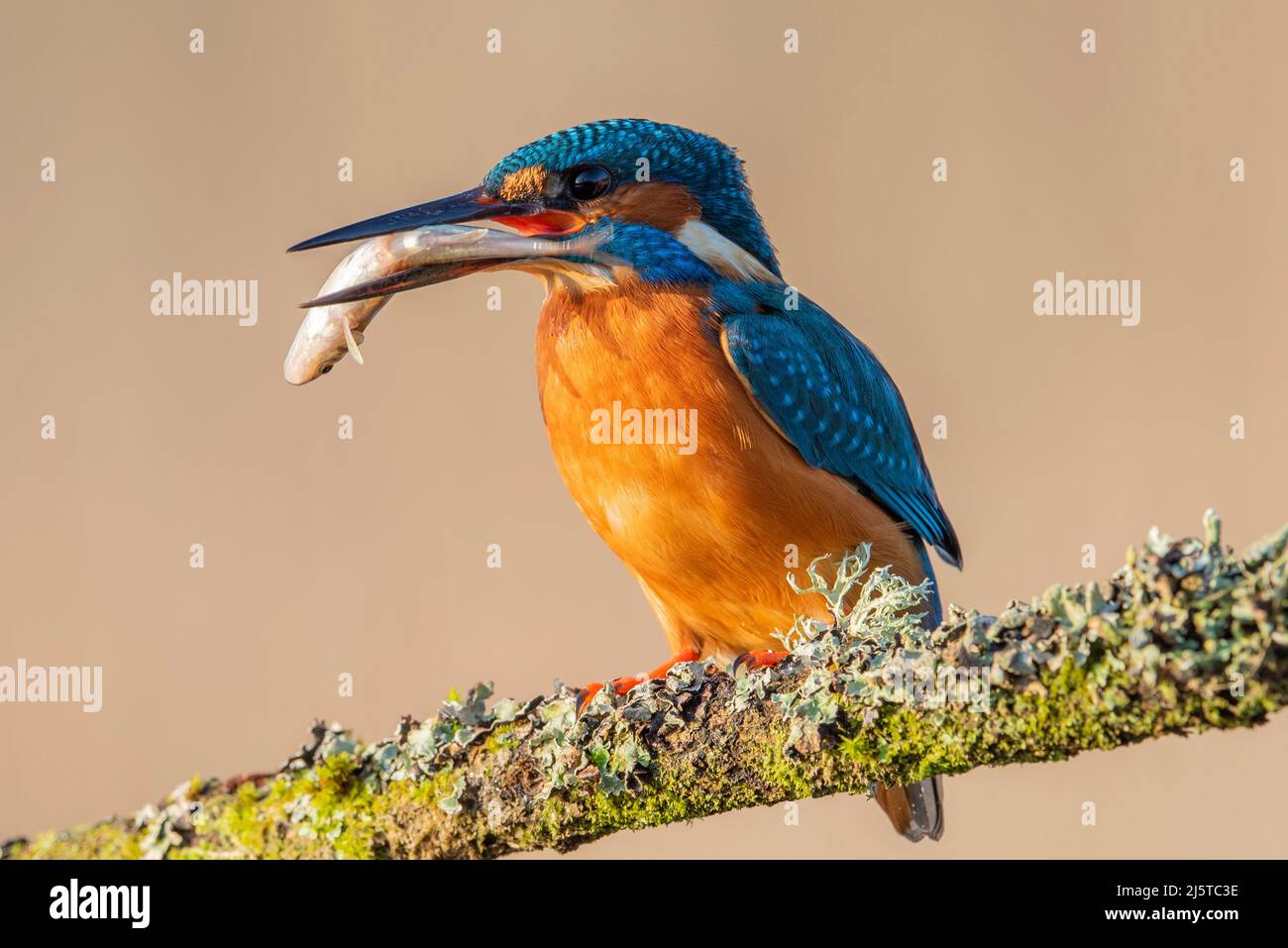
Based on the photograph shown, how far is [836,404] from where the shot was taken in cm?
218

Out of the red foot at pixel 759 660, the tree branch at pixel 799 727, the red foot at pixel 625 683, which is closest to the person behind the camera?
the tree branch at pixel 799 727

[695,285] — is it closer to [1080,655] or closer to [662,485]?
[662,485]

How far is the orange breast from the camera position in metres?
2.02

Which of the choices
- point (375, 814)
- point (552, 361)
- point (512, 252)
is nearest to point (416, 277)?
point (512, 252)

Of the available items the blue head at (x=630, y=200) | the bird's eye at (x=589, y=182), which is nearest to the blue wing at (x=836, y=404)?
the blue head at (x=630, y=200)

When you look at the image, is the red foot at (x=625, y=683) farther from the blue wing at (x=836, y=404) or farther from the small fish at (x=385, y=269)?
the small fish at (x=385, y=269)

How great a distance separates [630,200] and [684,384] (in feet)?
1.15

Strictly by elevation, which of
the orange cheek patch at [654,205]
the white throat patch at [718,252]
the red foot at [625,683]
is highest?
the orange cheek patch at [654,205]

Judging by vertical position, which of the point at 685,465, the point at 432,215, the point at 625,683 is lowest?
the point at 625,683

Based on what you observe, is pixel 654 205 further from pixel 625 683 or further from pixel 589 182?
pixel 625 683

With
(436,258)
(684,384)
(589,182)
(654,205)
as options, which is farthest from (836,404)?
(436,258)

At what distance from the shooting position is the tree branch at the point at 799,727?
3.58 feet

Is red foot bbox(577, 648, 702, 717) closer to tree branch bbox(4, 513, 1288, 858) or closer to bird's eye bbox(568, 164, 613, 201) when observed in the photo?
tree branch bbox(4, 513, 1288, 858)
